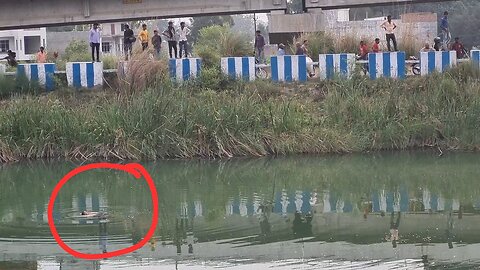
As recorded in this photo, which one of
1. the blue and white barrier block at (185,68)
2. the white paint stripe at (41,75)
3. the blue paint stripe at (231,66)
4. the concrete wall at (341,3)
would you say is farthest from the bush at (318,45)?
the white paint stripe at (41,75)

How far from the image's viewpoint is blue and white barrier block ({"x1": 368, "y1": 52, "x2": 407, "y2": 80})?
77.1 ft

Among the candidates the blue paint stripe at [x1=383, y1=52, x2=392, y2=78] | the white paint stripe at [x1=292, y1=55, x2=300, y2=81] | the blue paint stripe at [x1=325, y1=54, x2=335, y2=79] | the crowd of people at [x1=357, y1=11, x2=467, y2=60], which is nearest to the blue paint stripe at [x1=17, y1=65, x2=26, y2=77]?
the white paint stripe at [x1=292, y1=55, x2=300, y2=81]

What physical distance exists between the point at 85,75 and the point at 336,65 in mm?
6088

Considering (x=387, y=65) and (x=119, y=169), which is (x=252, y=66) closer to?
(x=387, y=65)

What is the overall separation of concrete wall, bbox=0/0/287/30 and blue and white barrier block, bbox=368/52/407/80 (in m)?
8.11

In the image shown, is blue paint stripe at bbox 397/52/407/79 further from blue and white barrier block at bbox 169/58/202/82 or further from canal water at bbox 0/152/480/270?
blue and white barrier block at bbox 169/58/202/82

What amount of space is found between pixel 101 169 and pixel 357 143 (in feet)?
18.1

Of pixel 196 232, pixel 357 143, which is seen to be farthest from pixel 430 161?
pixel 196 232

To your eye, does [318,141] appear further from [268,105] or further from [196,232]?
[196,232]

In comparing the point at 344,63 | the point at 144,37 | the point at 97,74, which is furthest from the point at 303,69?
the point at 97,74

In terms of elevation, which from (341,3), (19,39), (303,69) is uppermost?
(19,39)

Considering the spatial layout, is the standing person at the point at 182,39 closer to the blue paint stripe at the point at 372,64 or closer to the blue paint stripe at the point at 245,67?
the blue paint stripe at the point at 245,67

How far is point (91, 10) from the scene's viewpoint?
3116 cm

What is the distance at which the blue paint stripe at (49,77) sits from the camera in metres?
23.8
